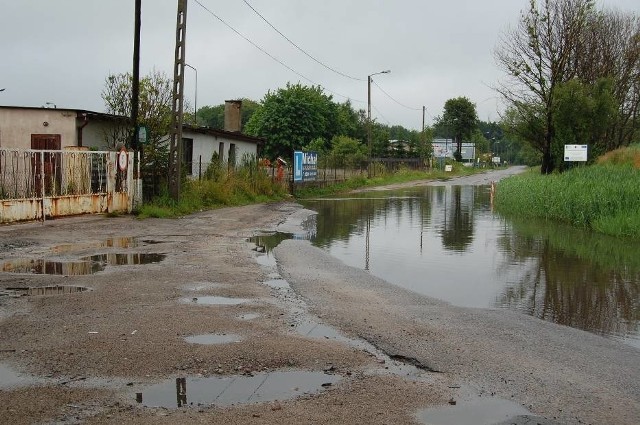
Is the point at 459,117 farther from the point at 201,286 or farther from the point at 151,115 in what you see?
the point at 201,286

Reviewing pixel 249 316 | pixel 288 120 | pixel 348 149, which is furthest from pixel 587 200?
pixel 348 149

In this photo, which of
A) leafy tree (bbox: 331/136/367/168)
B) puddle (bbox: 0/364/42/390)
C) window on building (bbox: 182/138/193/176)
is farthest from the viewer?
leafy tree (bbox: 331/136/367/168)

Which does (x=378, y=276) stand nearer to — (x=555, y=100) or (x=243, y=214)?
(x=243, y=214)

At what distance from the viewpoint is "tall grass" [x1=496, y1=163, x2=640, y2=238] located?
728 inches

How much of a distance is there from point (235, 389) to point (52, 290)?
4.92 m

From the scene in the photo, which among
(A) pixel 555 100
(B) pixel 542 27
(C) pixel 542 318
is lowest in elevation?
(C) pixel 542 318

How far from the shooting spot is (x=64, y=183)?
19.1 metres

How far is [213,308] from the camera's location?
849 cm

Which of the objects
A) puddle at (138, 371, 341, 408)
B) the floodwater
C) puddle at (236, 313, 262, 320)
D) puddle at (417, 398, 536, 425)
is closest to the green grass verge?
the floodwater

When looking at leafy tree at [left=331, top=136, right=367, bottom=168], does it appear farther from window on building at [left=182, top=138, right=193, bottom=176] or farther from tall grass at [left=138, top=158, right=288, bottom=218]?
window on building at [left=182, top=138, right=193, bottom=176]

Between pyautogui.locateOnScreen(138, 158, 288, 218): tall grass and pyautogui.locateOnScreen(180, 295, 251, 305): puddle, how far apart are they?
12.3 meters

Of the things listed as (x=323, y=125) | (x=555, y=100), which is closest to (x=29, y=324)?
(x=555, y=100)

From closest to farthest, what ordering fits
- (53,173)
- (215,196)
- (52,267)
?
(52,267)
(53,173)
(215,196)

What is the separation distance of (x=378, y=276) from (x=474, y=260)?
3158mm
